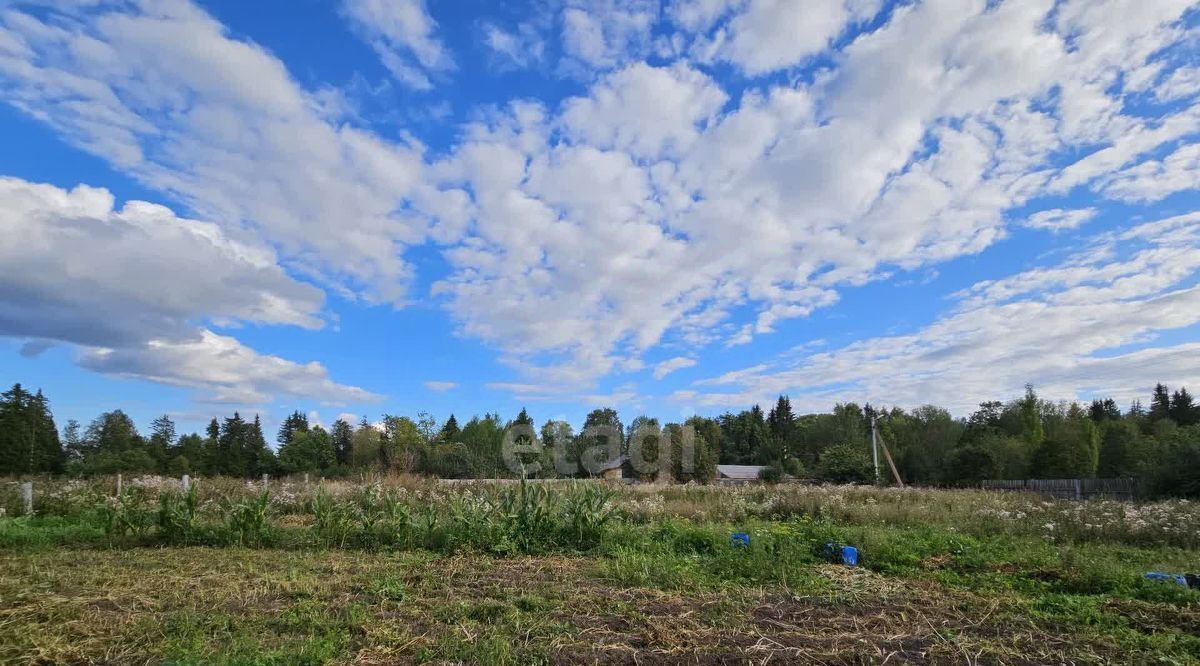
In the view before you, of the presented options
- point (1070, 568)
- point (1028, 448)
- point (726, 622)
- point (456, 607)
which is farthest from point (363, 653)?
point (1028, 448)

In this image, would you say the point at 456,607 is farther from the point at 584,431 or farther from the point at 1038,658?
the point at 584,431

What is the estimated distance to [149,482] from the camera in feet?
50.7

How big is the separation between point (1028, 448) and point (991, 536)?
3447cm

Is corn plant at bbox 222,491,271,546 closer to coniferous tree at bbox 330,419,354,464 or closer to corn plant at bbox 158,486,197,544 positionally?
corn plant at bbox 158,486,197,544

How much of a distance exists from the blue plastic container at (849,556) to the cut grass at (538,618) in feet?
1.82

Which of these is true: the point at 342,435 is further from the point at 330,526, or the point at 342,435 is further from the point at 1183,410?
the point at 1183,410

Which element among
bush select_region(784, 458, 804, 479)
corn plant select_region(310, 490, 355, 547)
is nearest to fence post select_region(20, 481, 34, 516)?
corn plant select_region(310, 490, 355, 547)

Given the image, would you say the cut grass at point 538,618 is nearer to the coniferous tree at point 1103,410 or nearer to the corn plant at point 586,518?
the corn plant at point 586,518

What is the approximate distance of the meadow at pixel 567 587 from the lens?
3900mm

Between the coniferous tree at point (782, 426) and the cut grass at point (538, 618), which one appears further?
the coniferous tree at point (782, 426)

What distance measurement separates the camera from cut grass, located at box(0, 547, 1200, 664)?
378 centimetres

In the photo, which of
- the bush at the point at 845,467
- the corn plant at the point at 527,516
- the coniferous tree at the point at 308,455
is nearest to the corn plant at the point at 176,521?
the corn plant at the point at 527,516

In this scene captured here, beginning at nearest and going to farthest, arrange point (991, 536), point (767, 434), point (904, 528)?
point (991, 536) < point (904, 528) < point (767, 434)
